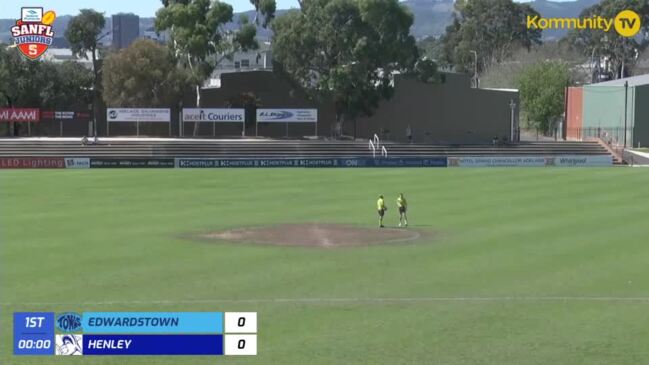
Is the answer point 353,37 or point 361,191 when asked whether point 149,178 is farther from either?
point 353,37

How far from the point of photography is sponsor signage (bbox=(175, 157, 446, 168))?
74000mm

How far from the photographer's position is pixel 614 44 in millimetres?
158500

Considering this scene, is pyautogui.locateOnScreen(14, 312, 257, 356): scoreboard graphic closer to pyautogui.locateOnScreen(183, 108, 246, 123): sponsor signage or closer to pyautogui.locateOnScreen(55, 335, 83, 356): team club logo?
pyautogui.locateOnScreen(55, 335, 83, 356): team club logo

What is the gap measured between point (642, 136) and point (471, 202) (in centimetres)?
5180

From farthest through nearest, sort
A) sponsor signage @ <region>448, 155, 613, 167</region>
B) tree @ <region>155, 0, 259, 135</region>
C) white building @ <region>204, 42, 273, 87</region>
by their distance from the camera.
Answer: white building @ <region>204, 42, 273, 87</region> < tree @ <region>155, 0, 259, 135</region> < sponsor signage @ <region>448, 155, 613, 167</region>

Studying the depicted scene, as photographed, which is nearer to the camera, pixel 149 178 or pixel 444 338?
pixel 444 338

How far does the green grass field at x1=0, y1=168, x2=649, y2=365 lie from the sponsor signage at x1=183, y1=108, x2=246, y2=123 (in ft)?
111

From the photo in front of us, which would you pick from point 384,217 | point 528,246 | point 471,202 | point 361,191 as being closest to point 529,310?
point 528,246

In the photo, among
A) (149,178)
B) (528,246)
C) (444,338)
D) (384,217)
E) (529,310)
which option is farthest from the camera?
(149,178)

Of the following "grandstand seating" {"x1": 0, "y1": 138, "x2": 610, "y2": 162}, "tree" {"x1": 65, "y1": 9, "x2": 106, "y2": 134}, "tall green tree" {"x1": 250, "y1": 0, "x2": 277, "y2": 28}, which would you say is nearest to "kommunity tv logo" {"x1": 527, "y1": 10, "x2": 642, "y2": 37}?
"grandstand seating" {"x1": 0, "y1": 138, "x2": 610, "y2": 162}

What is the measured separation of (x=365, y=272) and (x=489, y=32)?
14231 cm

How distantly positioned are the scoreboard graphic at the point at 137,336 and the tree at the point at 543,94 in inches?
4061

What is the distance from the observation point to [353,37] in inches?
3460

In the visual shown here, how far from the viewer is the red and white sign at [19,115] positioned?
8712 centimetres
